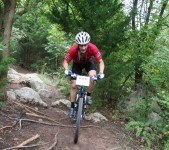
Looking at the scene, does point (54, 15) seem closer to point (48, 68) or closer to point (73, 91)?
point (73, 91)

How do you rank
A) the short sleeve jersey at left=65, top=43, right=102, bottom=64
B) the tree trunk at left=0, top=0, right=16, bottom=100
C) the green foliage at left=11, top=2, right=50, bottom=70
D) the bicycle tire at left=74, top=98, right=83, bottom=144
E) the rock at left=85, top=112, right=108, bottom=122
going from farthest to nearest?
the green foliage at left=11, top=2, right=50, bottom=70
the rock at left=85, top=112, right=108, bottom=122
the tree trunk at left=0, top=0, right=16, bottom=100
the short sleeve jersey at left=65, top=43, right=102, bottom=64
the bicycle tire at left=74, top=98, right=83, bottom=144

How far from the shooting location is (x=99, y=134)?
683cm

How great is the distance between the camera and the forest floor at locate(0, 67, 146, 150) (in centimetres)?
558

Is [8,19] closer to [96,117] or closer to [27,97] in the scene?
[27,97]

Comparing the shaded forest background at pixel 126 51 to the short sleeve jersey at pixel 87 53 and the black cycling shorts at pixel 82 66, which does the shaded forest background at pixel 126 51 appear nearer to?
the black cycling shorts at pixel 82 66

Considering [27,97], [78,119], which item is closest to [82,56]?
[78,119]

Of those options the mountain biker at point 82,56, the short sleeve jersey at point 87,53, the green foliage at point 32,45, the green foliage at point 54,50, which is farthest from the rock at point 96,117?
the green foliage at point 32,45

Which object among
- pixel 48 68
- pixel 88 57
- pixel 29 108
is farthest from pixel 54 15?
pixel 48 68

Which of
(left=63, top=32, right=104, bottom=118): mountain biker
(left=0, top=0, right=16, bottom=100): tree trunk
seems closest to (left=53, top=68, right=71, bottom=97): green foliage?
(left=63, top=32, right=104, bottom=118): mountain biker

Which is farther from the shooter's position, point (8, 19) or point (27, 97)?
point (27, 97)

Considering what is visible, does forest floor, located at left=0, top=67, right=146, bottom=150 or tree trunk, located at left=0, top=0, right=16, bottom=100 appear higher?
tree trunk, located at left=0, top=0, right=16, bottom=100

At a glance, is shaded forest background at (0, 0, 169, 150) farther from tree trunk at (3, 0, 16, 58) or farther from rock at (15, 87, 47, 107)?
rock at (15, 87, 47, 107)

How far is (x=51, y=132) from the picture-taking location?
640cm

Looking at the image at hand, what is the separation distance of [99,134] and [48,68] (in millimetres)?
12985
